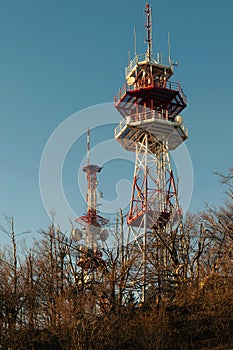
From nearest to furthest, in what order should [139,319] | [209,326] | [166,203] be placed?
1. [139,319]
2. [209,326]
3. [166,203]

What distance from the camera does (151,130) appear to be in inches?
1256

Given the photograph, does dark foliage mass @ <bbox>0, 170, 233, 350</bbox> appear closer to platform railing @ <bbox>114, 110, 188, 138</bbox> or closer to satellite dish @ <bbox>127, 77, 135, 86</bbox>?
platform railing @ <bbox>114, 110, 188, 138</bbox>

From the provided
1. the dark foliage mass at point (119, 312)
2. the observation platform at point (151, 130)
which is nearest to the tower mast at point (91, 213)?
the observation platform at point (151, 130)

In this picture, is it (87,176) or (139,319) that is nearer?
(139,319)

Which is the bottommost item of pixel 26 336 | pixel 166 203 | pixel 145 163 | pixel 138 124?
pixel 26 336

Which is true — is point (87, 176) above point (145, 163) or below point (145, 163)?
above

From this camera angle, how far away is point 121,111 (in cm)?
3325

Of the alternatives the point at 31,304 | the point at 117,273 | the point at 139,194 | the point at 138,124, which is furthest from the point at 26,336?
the point at 138,124

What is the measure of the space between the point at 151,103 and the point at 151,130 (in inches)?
75.2

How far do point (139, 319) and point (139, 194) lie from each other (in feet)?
51.5

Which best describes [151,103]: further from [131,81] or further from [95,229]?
[95,229]

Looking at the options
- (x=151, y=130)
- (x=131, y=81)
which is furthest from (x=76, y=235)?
(x=131, y=81)

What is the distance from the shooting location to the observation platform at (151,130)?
31469 mm

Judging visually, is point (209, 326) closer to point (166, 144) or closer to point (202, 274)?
point (202, 274)
